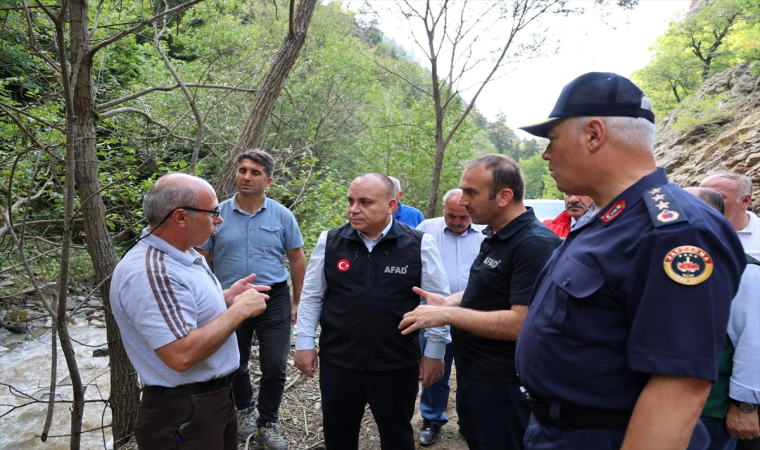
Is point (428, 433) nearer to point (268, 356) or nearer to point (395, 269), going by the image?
point (268, 356)

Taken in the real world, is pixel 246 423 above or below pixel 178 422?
below

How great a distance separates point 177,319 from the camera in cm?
190

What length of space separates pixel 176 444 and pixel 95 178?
193cm

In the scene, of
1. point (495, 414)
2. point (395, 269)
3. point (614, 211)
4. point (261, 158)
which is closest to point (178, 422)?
point (395, 269)

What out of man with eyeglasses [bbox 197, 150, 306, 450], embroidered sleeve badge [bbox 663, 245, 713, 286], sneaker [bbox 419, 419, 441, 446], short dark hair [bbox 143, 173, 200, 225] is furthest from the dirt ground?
embroidered sleeve badge [bbox 663, 245, 713, 286]

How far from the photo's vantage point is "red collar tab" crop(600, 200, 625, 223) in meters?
1.32

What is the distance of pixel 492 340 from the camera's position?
241 cm

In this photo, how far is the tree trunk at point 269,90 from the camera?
429 centimetres

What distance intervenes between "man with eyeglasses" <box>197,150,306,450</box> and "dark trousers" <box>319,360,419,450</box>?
38.4 inches

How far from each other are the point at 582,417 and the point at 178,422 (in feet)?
5.58

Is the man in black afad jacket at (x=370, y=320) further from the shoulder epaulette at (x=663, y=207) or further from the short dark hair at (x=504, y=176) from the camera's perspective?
the shoulder epaulette at (x=663, y=207)

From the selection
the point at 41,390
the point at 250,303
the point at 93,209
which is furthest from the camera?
the point at 41,390

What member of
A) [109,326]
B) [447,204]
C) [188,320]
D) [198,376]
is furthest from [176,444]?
[447,204]

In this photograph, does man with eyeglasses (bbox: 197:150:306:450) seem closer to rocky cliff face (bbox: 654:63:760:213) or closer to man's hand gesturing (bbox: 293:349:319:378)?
man's hand gesturing (bbox: 293:349:319:378)
